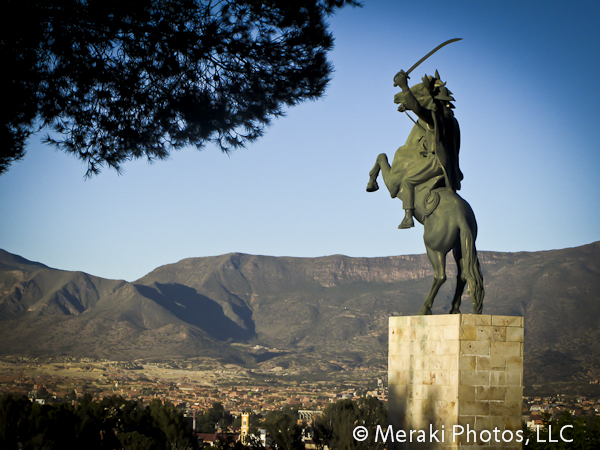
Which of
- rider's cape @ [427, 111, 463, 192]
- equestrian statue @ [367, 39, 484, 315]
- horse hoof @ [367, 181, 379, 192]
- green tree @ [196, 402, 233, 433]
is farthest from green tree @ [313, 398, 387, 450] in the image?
rider's cape @ [427, 111, 463, 192]

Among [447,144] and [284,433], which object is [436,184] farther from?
[284,433]

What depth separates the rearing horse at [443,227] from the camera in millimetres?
8383

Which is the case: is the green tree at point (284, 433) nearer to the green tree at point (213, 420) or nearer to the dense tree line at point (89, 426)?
the dense tree line at point (89, 426)

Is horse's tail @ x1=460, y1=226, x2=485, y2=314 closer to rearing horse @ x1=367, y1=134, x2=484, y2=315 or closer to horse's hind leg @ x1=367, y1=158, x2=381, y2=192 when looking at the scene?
rearing horse @ x1=367, y1=134, x2=484, y2=315

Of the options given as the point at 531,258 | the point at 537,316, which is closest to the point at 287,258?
the point at 531,258

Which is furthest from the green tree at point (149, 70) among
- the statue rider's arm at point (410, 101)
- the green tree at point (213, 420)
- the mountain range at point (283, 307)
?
the mountain range at point (283, 307)

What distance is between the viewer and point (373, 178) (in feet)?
32.4

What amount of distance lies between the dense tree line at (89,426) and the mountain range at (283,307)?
43.1 meters

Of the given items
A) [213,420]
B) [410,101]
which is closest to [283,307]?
[213,420]

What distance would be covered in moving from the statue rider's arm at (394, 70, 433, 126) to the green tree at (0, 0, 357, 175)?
1308 millimetres

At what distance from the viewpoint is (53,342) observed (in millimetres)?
106312

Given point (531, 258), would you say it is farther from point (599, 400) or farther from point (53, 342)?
point (53, 342)

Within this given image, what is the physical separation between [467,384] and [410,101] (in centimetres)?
353

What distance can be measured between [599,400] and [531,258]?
68.0 metres
